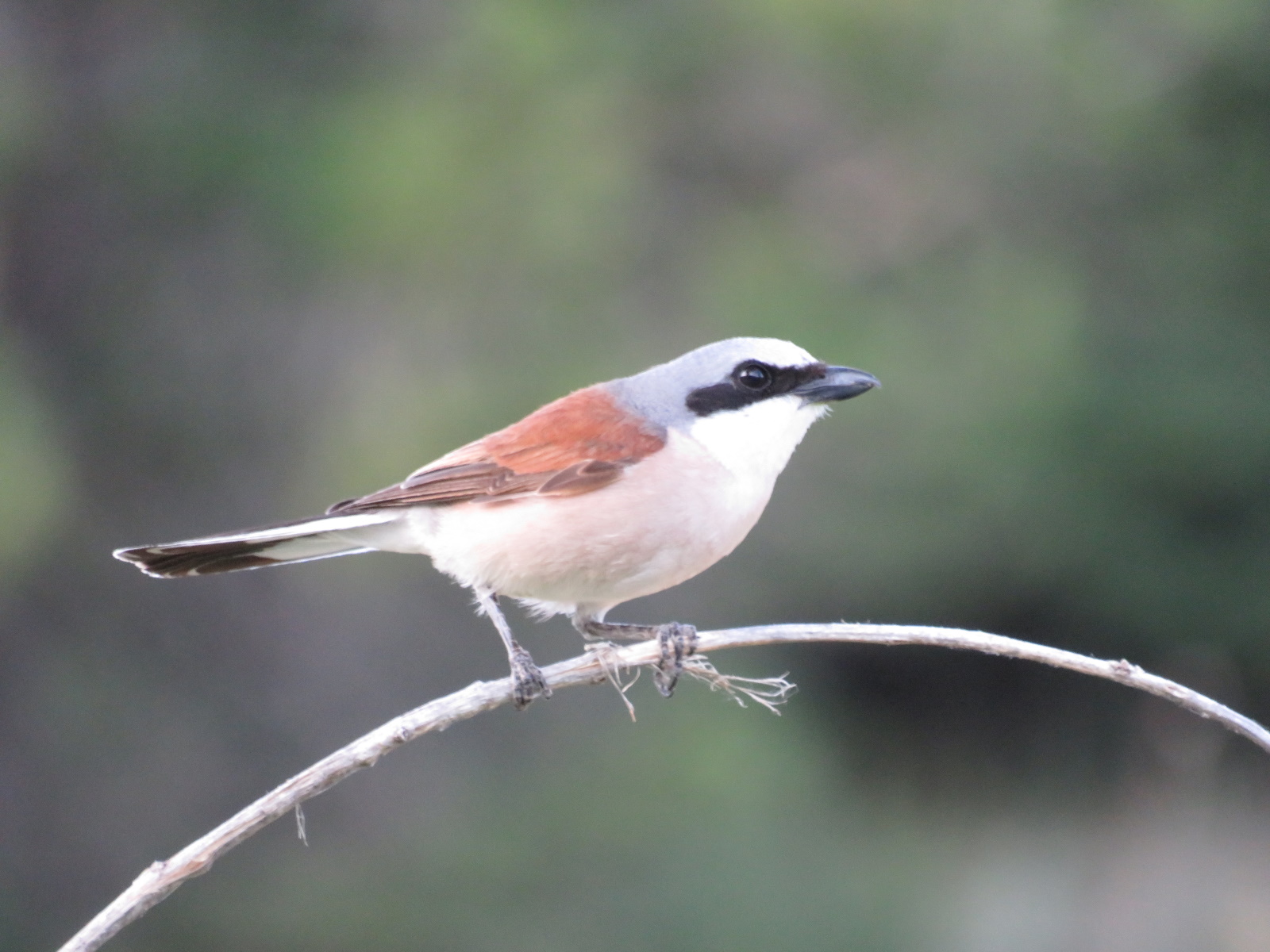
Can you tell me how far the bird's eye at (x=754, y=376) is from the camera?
137 inches

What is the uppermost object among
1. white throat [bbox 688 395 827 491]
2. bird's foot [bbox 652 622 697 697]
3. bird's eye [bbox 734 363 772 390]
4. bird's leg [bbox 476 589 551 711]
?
bird's eye [bbox 734 363 772 390]

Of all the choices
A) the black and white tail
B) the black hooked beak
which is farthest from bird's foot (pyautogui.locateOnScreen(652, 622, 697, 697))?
the black and white tail

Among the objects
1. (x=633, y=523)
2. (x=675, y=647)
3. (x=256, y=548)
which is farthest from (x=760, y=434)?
(x=256, y=548)

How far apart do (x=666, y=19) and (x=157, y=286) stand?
10.4 ft

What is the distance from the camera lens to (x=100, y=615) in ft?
21.7

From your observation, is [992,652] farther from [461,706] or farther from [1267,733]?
[461,706]

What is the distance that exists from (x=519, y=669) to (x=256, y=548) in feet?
2.84

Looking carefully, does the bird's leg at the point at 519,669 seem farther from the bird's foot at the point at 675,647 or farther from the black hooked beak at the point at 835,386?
the black hooked beak at the point at 835,386

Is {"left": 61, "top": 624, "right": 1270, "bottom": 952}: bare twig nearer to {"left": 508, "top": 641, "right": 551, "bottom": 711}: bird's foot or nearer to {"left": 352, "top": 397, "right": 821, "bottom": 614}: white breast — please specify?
{"left": 508, "top": 641, "right": 551, "bottom": 711}: bird's foot

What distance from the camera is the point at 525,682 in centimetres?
293

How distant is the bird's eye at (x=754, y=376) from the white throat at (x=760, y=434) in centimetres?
6

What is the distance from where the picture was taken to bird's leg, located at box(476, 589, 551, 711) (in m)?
2.84

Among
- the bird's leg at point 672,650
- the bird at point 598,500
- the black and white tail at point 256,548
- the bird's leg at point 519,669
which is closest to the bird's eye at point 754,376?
the bird at point 598,500

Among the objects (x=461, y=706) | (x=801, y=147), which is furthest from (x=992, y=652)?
(x=801, y=147)
